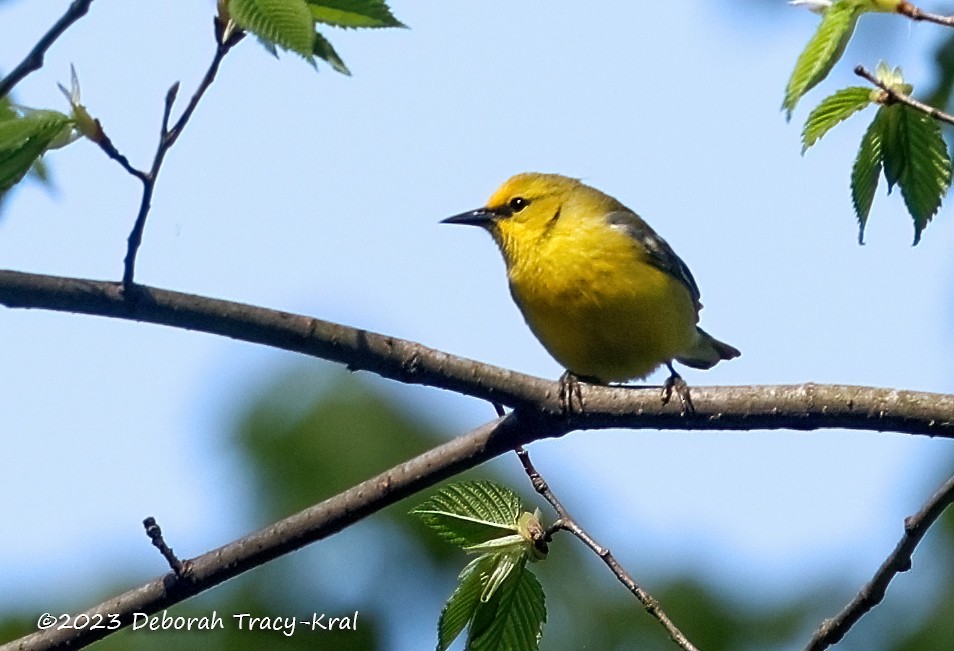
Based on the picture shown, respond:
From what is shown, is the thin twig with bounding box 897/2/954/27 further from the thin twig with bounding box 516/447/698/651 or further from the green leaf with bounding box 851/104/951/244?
the thin twig with bounding box 516/447/698/651

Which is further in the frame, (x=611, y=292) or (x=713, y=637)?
(x=713, y=637)

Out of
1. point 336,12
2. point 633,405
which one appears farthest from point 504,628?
point 336,12

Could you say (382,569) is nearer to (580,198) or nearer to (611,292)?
(580,198)

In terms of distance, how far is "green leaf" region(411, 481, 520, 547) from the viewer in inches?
130

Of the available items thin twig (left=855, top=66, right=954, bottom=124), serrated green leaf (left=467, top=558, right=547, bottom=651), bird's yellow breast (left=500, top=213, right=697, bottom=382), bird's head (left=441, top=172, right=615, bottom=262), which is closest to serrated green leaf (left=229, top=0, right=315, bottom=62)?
thin twig (left=855, top=66, right=954, bottom=124)

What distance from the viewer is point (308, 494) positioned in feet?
45.0

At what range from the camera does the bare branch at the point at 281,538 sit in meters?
3.35

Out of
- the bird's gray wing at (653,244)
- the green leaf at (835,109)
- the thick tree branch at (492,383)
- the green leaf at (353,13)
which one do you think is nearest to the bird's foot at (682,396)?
the thick tree branch at (492,383)

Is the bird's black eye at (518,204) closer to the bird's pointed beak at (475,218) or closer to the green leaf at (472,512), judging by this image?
the bird's pointed beak at (475,218)

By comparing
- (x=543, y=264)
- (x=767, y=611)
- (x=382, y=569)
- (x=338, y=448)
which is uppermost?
(x=543, y=264)

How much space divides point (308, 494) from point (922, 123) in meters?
11.4

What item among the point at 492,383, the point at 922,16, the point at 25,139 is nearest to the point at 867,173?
the point at 922,16

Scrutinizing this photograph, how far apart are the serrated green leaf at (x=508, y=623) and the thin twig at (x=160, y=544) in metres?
0.85

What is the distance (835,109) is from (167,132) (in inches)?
66.8
